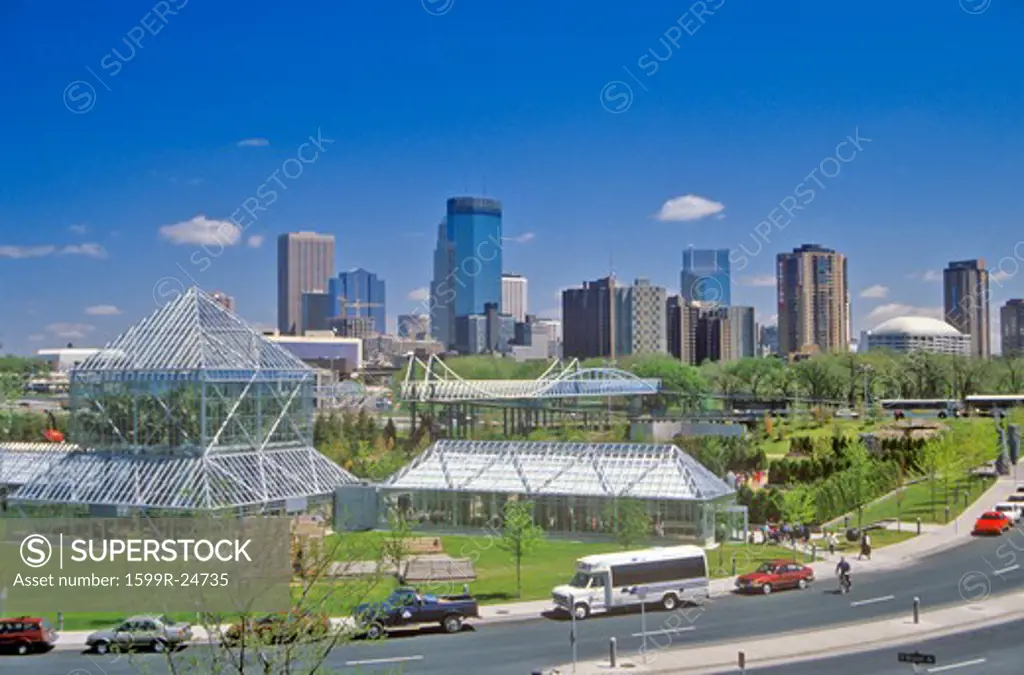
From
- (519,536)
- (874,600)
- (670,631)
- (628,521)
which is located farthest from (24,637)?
(874,600)

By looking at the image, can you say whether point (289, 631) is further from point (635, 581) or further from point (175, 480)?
point (175, 480)

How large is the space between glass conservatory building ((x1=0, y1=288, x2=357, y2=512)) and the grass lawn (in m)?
35.0

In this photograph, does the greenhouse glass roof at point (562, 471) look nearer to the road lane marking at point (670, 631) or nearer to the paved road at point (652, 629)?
the paved road at point (652, 629)

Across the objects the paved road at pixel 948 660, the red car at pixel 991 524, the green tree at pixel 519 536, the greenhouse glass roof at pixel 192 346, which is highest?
the greenhouse glass roof at pixel 192 346

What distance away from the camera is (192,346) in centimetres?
6138

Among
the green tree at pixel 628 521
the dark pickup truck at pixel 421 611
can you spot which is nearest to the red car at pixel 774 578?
the green tree at pixel 628 521

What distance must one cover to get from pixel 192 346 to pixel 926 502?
50.0 metres

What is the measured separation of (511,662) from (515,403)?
98687 millimetres

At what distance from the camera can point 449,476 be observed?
215 ft

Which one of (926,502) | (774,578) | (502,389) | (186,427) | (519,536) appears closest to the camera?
(774,578)

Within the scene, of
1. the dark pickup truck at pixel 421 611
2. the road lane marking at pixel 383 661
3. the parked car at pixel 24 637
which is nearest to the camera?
the road lane marking at pixel 383 661

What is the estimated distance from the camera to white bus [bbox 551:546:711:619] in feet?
139

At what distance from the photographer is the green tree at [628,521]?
53.6m

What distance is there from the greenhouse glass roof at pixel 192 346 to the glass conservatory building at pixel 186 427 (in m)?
0.08
